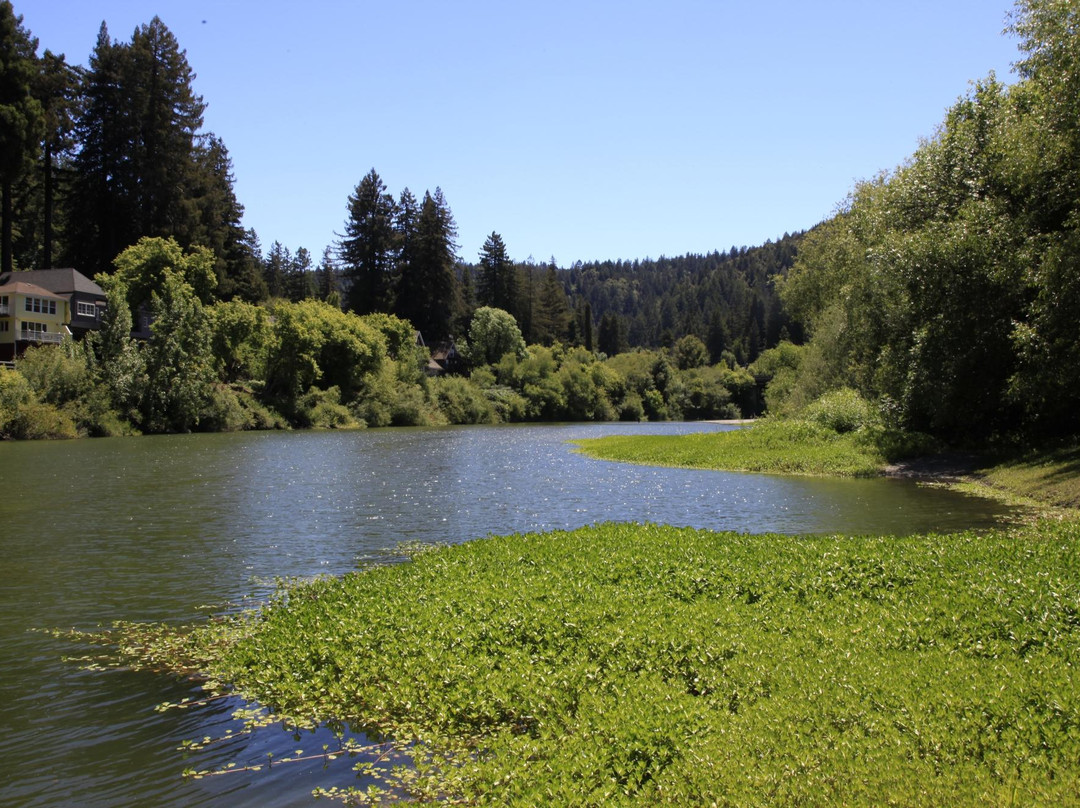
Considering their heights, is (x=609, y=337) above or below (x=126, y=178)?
below

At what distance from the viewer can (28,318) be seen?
224 ft

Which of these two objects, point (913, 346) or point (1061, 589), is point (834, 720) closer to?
point (1061, 589)

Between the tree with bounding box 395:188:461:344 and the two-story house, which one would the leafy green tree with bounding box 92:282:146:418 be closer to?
the two-story house

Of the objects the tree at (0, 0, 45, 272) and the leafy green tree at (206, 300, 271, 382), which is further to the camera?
the leafy green tree at (206, 300, 271, 382)

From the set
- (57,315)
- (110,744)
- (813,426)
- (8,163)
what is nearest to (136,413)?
(57,315)

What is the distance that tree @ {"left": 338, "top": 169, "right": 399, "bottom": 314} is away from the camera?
117 meters

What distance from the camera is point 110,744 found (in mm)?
8617

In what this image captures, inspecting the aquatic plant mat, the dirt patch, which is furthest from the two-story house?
the aquatic plant mat

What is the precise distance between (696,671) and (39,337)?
74699 millimetres

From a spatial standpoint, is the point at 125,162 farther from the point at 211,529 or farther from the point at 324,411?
the point at 211,529

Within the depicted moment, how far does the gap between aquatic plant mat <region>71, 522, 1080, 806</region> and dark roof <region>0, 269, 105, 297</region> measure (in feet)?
231

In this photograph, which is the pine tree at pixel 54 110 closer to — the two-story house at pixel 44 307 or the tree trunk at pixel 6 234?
the tree trunk at pixel 6 234

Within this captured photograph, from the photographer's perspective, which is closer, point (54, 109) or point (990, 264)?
point (990, 264)

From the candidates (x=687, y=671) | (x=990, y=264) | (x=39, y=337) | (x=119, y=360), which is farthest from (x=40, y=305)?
(x=687, y=671)
